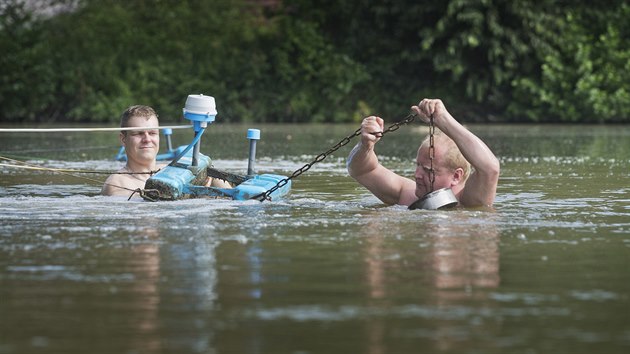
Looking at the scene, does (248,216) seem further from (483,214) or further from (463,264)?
(463,264)

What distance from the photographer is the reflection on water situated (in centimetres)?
471

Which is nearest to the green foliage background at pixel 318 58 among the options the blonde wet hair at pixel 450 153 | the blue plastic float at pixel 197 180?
the blue plastic float at pixel 197 180

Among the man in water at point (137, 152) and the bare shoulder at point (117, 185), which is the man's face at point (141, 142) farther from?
the bare shoulder at point (117, 185)

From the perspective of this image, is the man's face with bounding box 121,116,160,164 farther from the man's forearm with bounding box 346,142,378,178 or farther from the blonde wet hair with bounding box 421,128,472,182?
the blonde wet hair with bounding box 421,128,472,182

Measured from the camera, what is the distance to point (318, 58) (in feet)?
103

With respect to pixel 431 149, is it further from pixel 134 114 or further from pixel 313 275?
pixel 313 275

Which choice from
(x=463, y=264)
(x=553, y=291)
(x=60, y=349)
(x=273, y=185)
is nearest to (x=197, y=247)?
(x=463, y=264)

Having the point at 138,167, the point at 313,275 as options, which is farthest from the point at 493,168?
the point at 313,275

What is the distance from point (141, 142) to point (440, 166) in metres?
2.62

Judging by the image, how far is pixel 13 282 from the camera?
593cm

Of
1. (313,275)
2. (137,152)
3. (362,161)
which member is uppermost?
(362,161)

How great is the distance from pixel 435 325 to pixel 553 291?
0.97 m

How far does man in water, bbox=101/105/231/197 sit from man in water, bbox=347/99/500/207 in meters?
1.66

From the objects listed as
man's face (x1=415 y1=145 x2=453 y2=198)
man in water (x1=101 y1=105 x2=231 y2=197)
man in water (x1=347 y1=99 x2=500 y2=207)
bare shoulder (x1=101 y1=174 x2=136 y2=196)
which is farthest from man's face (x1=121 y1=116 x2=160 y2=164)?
man's face (x1=415 y1=145 x2=453 y2=198)
